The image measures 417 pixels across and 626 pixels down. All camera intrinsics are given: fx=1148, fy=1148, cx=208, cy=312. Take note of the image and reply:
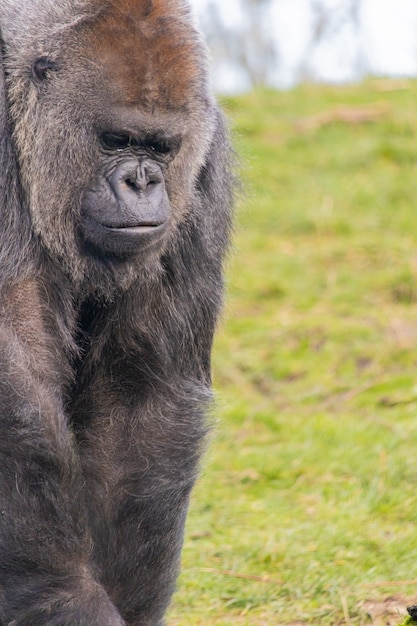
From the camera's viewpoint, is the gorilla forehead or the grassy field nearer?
the gorilla forehead

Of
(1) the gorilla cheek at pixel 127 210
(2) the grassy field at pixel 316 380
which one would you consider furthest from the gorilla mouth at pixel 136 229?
(2) the grassy field at pixel 316 380

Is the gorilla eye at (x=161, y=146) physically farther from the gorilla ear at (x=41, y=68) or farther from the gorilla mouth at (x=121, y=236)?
the gorilla ear at (x=41, y=68)

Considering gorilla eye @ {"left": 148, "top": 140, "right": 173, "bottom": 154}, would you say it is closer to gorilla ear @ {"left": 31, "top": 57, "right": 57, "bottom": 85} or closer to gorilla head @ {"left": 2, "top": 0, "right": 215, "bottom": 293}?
gorilla head @ {"left": 2, "top": 0, "right": 215, "bottom": 293}

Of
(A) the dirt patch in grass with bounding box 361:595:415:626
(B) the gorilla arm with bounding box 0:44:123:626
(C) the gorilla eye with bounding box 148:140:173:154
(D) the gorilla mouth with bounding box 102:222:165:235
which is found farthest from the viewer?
(A) the dirt patch in grass with bounding box 361:595:415:626

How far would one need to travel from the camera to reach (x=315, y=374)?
877cm

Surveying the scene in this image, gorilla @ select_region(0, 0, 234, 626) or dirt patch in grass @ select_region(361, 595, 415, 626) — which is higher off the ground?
gorilla @ select_region(0, 0, 234, 626)

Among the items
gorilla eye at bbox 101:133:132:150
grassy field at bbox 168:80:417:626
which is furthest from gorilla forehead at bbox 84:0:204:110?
grassy field at bbox 168:80:417:626

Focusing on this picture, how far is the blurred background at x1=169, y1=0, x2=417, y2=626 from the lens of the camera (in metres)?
5.56

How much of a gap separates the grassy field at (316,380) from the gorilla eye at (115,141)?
109 cm

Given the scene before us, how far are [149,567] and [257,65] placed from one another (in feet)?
74.5

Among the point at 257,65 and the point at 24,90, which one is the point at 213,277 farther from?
the point at 257,65

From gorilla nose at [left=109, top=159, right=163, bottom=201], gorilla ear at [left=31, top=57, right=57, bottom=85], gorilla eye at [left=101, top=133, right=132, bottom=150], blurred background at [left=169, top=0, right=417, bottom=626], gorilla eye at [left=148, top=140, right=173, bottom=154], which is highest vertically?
gorilla ear at [left=31, top=57, right=57, bottom=85]

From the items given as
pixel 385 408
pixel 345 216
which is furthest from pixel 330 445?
pixel 345 216

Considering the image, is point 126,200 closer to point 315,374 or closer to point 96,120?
point 96,120
